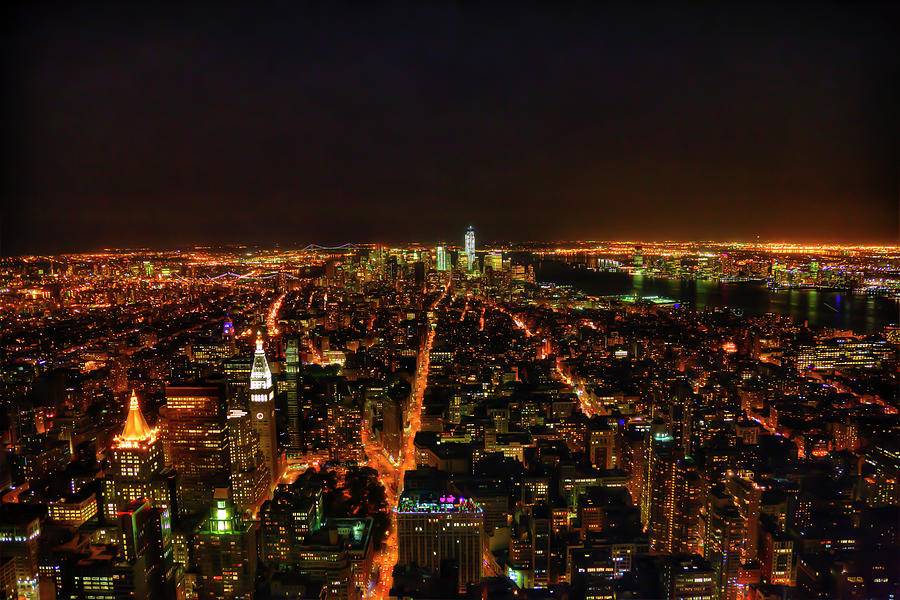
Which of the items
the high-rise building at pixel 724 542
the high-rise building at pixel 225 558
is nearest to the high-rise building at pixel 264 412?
the high-rise building at pixel 225 558

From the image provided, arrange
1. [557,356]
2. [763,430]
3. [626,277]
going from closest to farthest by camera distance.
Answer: [763,430] → [557,356] → [626,277]

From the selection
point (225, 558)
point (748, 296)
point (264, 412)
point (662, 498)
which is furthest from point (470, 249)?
point (225, 558)

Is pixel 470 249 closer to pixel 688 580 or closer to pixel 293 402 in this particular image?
pixel 293 402

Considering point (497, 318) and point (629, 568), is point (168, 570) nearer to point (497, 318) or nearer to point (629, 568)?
point (629, 568)

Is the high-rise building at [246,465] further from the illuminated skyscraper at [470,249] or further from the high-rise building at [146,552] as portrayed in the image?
the illuminated skyscraper at [470,249]

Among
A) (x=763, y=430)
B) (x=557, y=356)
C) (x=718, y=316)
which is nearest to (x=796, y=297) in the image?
(x=718, y=316)

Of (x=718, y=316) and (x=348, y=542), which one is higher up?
(x=718, y=316)

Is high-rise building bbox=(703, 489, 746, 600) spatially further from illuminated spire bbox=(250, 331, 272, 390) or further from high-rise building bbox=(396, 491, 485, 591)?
illuminated spire bbox=(250, 331, 272, 390)
